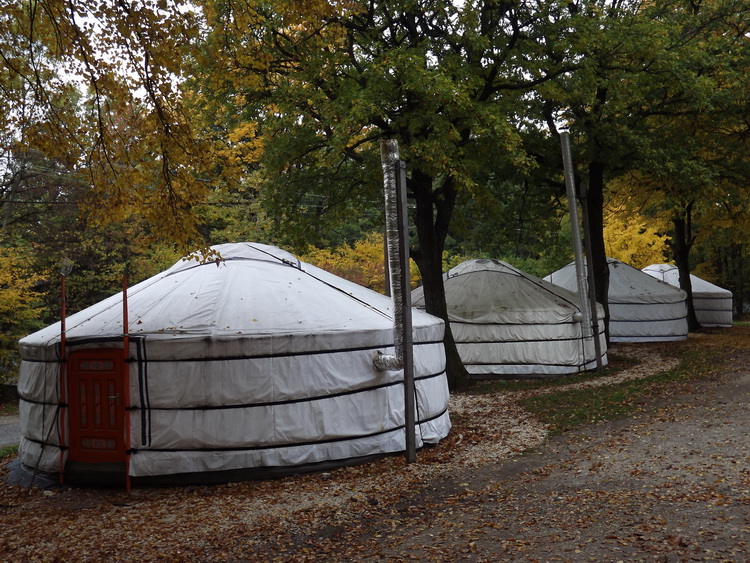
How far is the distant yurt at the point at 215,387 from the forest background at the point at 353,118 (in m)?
0.85

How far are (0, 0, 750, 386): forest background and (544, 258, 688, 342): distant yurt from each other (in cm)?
196

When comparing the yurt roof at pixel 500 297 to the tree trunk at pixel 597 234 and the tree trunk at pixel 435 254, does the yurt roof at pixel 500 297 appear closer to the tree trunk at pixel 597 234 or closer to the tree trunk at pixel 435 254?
the tree trunk at pixel 435 254

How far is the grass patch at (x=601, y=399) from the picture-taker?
8577mm

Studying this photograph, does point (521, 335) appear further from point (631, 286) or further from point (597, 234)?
point (631, 286)

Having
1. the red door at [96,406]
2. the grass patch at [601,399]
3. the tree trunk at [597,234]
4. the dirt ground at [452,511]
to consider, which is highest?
the tree trunk at [597,234]

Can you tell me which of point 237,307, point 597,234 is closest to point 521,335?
point 597,234

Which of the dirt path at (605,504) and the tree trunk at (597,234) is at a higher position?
the tree trunk at (597,234)

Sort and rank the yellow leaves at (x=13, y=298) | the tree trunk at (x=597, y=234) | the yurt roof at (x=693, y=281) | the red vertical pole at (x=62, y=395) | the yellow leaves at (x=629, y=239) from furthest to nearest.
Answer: the yellow leaves at (x=629, y=239), the yurt roof at (x=693, y=281), the tree trunk at (x=597, y=234), the yellow leaves at (x=13, y=298), the red vertical pole at (x=62, y=395)

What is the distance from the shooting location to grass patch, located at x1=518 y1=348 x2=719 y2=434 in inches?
338

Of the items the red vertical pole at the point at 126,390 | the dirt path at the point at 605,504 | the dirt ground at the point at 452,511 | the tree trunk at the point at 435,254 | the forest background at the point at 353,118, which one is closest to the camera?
the dirt path at the point at 605,504

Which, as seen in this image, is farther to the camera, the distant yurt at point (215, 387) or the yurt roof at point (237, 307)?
the yurt roof at point (237, 307)

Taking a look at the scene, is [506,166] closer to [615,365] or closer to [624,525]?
[615,365]

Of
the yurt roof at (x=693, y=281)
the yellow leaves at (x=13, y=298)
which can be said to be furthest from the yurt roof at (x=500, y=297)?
the yurt roof at (x=693, y=281)

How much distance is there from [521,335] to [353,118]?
580 centimetres
